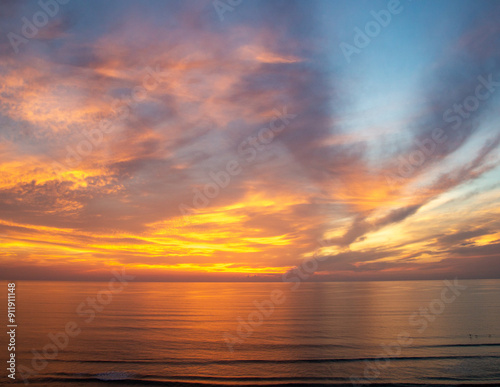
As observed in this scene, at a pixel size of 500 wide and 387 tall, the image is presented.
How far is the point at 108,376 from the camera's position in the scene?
32625 millimetres

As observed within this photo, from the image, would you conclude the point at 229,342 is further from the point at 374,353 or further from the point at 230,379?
the point at 374,353

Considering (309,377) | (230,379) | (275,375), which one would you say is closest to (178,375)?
(230,379)

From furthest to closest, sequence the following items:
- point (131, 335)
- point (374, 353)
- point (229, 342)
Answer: point (131, 335) < point (229, 342) < point (374, 353)

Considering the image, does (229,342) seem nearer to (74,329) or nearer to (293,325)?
(293,325)

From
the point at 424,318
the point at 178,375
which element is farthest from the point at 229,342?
the point at 424,318

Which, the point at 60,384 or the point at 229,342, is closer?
the point at 60,384

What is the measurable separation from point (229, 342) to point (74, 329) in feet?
93.5

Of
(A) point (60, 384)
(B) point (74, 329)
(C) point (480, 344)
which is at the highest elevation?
(B) point (74, 329)

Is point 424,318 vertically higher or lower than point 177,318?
lower

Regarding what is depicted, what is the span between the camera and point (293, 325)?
6253 cm

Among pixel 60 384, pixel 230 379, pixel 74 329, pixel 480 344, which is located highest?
pixel 74 329

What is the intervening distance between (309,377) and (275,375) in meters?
3.43

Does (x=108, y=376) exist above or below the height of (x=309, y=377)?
above

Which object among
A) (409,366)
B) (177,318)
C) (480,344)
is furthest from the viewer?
(177,318)
